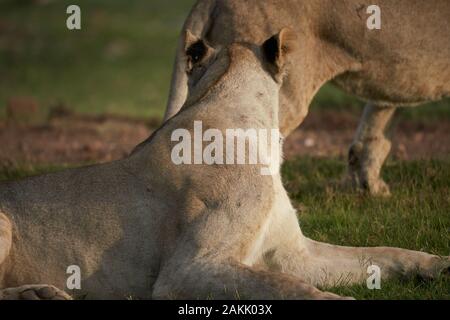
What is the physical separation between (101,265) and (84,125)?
7432 mm

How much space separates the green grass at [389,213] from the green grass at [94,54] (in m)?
9.23

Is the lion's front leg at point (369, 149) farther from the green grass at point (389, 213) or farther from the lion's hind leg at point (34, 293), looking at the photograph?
the lion's hind leg at point (34, 293)

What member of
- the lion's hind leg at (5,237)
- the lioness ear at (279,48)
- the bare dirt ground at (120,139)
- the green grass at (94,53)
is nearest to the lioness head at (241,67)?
the lioness ear at (279,48)

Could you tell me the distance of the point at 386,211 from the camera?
6.34 meters

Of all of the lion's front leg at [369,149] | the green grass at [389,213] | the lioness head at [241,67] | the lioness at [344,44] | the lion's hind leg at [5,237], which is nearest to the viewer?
the lion's hind leg at [5,237]

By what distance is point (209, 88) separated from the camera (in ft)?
16.5

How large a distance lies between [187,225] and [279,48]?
1079 mm

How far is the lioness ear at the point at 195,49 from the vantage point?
527cm

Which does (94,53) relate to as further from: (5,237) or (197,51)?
(5,237)

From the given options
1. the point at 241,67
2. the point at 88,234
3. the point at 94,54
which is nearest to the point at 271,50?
the point at 241,67

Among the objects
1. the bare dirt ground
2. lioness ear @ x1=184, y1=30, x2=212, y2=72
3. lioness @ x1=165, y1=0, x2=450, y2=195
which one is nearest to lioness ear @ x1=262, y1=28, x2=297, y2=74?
lioness ear @ x1=184, y1=30, x2=212, y2=72

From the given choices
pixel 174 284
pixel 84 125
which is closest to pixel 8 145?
pixel 84 125

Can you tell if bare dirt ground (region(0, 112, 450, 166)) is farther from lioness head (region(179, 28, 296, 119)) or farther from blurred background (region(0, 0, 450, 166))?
lioness head (region(179, 28, 296, 119))

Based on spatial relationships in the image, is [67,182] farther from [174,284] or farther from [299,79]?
[299,79]
